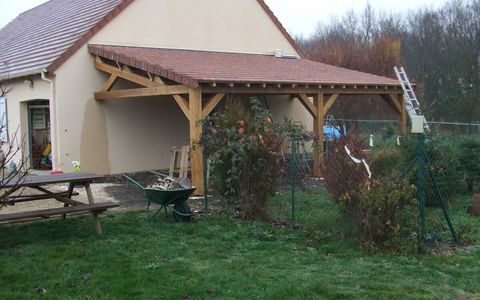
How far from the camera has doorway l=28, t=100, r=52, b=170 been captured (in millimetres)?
15625

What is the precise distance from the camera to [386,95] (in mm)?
17062

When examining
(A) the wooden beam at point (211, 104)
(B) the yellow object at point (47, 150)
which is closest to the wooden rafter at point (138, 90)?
(A) the wooden beam at point (211, 104)

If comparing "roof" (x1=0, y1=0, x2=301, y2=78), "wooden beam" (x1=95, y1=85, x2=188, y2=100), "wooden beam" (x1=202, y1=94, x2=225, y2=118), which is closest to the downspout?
"roof" (x1=0, y1=0, x2=301, y2=78)

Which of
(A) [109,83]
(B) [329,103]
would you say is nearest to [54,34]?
(A) [109,83]

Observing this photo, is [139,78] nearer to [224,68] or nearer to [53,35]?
[224,68]

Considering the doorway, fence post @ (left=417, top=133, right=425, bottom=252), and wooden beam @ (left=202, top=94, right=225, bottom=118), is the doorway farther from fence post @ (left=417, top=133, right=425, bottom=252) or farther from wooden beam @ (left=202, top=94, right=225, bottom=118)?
fence post @ (left=417, top=133, right=425, bottom=252)

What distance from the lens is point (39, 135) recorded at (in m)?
16.1

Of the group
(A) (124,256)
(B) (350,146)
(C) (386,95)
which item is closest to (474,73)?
(C) (386,95)

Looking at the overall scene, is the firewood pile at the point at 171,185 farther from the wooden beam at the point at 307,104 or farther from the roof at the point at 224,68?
the wooden beam at the point at 307,104

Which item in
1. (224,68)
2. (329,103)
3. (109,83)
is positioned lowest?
(329,103)

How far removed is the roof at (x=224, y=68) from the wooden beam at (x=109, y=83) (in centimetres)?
48

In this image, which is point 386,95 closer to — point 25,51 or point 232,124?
point 232,124

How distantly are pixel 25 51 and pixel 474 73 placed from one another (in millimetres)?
29425

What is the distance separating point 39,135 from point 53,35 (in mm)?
2945
